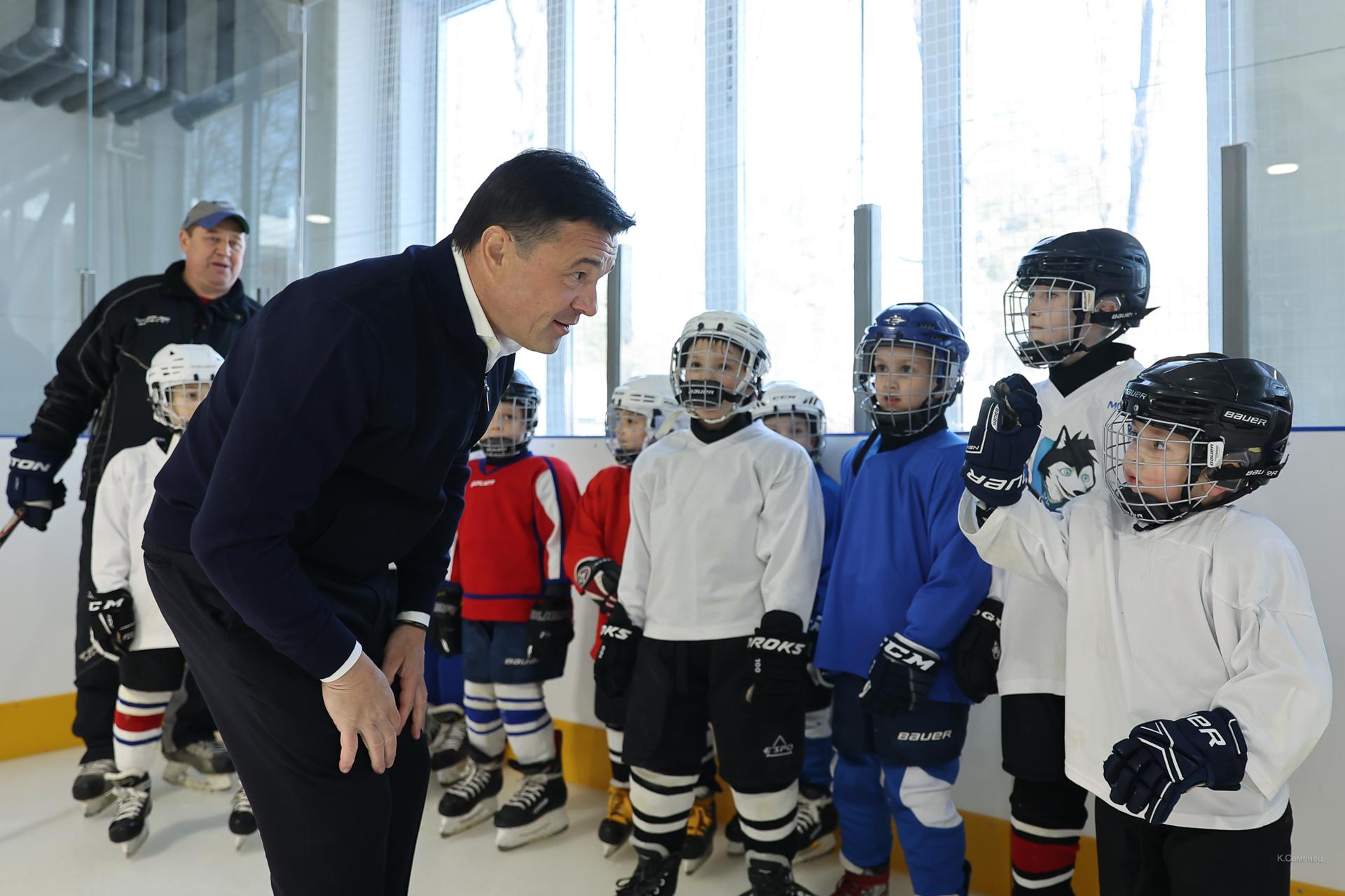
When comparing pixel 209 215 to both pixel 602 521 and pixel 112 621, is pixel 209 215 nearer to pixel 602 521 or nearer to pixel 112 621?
pixel 112 621

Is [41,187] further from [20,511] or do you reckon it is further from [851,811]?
[851,811]

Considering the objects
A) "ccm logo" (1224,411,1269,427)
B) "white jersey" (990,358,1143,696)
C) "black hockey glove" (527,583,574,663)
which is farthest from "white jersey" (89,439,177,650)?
"ccm logo" (1224,411,1269,427)

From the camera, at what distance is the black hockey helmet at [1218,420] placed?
58.9 inches

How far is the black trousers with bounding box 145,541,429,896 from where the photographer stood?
3.57ft

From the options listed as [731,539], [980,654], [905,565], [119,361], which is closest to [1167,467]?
[980,654]

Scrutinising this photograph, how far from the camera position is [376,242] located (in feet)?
Answer: 15.4

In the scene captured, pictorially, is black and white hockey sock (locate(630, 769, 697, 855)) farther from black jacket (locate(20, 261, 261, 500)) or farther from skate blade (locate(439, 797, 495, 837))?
black jacket (locate(20, 261, 261, 500))

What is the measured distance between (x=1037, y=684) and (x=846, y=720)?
0.46m

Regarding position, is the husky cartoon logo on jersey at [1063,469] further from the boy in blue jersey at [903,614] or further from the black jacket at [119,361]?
the black jacket at [119,361]

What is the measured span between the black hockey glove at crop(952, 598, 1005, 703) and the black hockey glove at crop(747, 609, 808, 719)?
33 cm

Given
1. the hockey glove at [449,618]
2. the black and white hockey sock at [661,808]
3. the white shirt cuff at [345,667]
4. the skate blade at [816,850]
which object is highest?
the white shirt cuff at [345,667]

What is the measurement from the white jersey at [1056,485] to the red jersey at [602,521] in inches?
48.4

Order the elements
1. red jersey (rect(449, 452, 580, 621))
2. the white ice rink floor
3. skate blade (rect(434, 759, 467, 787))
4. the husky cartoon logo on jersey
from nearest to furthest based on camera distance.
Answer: the husky cartoon logo on jersey < the white ice rink floor < red jersey (rect(449, 452, 580, 621)) < skate blade (rect(434, 759, 467, 787))

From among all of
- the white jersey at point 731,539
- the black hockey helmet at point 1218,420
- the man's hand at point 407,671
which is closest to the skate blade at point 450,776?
the white jersey at point 731,539
